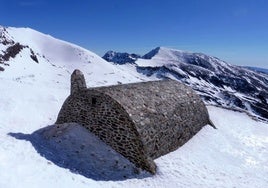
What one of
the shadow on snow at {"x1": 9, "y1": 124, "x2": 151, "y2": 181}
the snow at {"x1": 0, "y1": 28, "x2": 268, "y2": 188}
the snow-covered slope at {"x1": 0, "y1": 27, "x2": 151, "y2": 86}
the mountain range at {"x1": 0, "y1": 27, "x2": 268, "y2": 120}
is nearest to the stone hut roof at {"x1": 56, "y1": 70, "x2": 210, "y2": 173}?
the shadow on snow at {"x1": 9, "y1": 124, "x2": 151, "y2": 181}

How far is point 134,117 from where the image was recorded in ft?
67.5

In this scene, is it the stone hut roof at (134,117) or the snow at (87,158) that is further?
the stone hut roof at (134,117)

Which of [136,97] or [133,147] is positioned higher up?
[136,97]

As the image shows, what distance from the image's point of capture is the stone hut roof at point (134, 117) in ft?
66.2

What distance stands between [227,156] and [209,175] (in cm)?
479

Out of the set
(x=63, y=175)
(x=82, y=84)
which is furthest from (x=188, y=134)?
(x=63, y=175)

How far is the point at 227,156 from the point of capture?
24.4 metres

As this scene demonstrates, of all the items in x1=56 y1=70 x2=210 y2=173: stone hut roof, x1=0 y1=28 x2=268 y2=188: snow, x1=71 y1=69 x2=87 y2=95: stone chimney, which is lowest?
x1=0 y1=28 x2=268 y2=188: snow

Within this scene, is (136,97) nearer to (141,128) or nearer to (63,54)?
(141,128)

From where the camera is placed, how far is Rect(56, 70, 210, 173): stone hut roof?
66.2ft

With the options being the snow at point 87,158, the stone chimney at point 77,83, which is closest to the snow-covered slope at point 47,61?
the snow at point 87,158

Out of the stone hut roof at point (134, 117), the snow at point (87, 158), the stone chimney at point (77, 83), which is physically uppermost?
the stone chimney at point (77, 83)

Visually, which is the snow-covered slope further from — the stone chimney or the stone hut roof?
the stone hut roof

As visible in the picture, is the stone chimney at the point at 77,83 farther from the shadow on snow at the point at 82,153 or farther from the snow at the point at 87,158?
the snow at the point at 87,158
